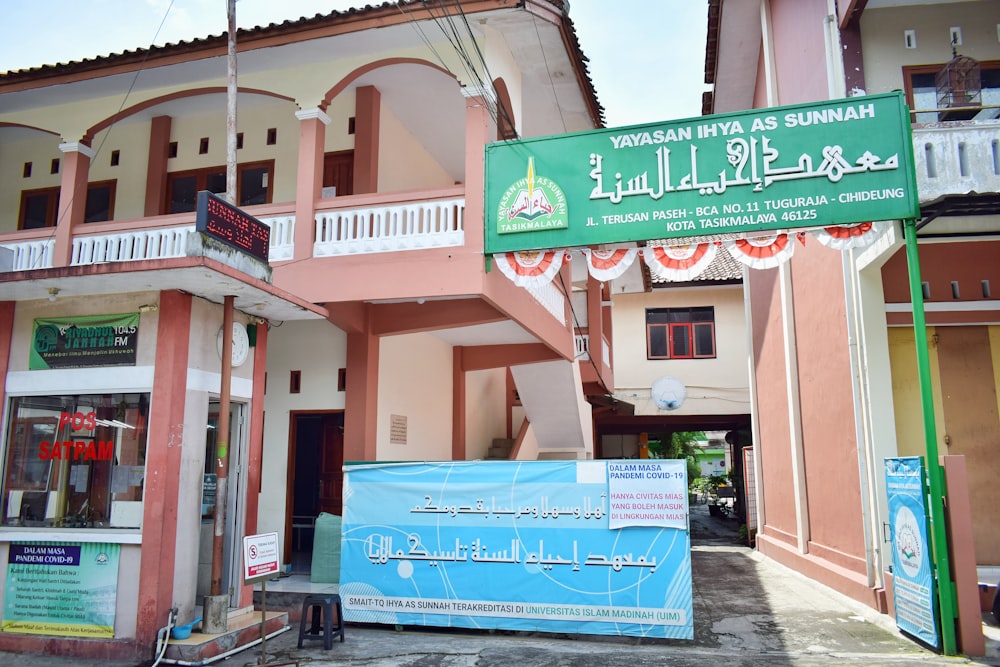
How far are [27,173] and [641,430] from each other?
19.5 m

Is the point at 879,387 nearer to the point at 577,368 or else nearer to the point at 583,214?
the point at 583,214

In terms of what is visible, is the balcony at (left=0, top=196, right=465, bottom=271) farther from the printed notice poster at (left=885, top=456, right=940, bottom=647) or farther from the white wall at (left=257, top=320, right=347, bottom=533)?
the printed notice poster at (left=885, top=456, right=940, bottom=647)

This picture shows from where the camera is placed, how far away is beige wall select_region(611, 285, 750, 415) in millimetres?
21906

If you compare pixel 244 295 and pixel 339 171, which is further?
pixel 339 171

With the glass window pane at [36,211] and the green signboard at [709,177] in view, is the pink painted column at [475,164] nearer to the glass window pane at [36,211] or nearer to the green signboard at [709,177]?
the green signboard at [709,177]

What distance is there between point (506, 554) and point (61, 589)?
428cm

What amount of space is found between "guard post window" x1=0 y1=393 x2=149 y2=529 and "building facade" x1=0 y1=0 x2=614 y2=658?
3cm

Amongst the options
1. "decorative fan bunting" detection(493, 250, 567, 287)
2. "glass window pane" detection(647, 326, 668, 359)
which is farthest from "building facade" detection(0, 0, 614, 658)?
"glass window pane" detection(647, 326, 668, 359)

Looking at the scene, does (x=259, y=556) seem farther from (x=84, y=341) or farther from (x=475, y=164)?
(x=475, y=164)

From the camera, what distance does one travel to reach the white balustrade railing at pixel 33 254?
32.0 feet

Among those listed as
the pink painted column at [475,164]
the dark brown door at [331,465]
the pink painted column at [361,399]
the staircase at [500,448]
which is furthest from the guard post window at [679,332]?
the pink painted column at [475,164]

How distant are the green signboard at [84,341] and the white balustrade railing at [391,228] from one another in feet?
8.50

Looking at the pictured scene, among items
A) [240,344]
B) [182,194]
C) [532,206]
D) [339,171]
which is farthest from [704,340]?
[240,344]

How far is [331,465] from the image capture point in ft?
38.5
